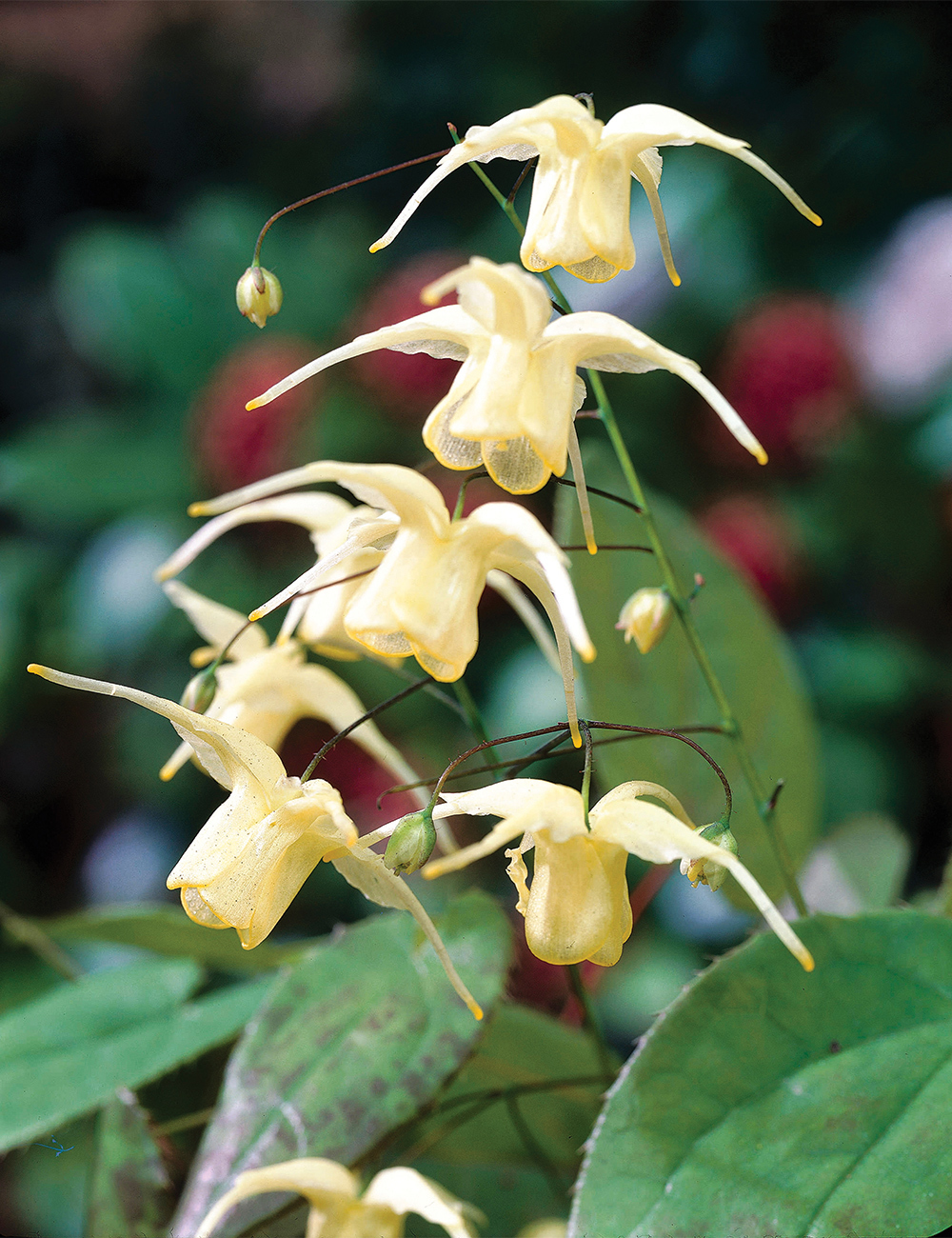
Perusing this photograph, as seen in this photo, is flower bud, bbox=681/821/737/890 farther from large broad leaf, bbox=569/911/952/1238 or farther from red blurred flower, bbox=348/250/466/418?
red blurred flower, bbox=348/250/466/418

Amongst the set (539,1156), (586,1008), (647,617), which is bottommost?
(539,1156)

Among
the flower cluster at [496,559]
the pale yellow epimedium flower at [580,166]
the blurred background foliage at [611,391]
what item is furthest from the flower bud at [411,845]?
the blurred background foliage at [611,391]

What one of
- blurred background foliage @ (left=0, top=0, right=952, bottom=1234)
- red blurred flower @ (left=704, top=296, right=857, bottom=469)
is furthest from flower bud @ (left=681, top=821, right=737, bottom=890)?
red blurred flower @ (left=704, top=296, right=857, bottom=469)

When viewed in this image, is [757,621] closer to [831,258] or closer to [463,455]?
[463,455]

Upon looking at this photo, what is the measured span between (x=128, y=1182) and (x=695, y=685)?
0.75 feet

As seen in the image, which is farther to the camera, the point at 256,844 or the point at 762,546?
the point at 762,546

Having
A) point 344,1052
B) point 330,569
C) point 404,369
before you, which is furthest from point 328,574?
point 404,369

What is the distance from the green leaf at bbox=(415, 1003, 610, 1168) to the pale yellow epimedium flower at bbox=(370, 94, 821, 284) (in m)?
0.25

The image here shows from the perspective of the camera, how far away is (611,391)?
24.4 inches

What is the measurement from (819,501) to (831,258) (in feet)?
0.63

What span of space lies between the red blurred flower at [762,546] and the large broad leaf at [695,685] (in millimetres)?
183

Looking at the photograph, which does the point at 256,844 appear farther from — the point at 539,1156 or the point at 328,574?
the point at 539,1156

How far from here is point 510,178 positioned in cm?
60

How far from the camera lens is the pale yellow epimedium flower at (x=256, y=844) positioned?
7.4 inches
